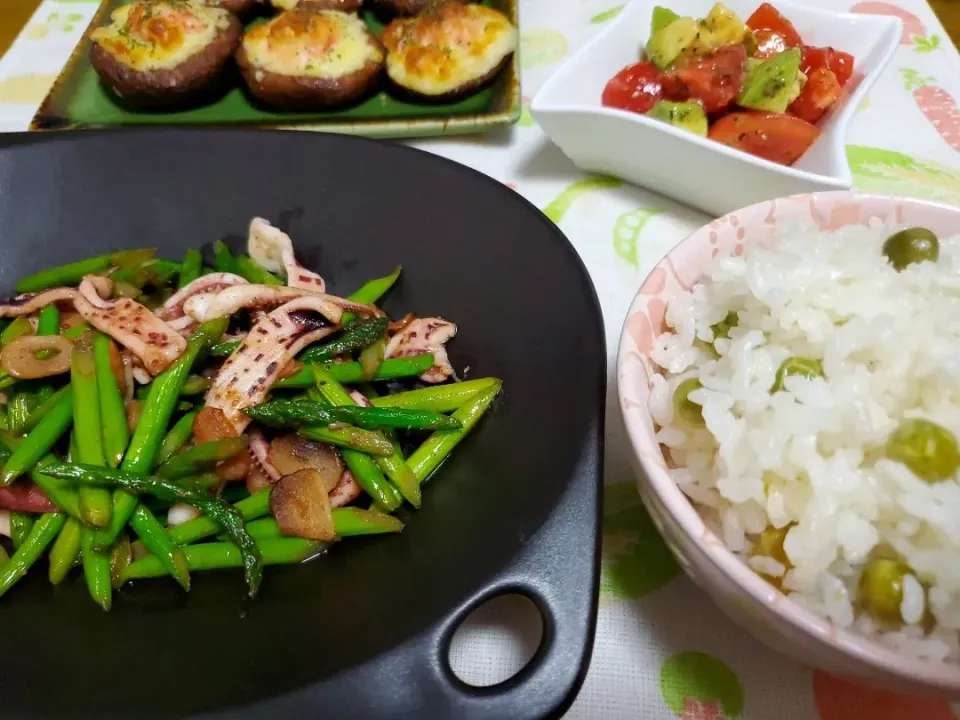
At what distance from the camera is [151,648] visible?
94 cm

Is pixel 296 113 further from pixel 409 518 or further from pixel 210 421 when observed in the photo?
pixel 409 518

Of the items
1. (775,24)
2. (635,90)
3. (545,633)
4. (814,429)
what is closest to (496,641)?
(545,633)

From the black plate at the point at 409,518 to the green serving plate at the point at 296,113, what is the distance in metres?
0.34

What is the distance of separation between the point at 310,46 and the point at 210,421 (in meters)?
1.19

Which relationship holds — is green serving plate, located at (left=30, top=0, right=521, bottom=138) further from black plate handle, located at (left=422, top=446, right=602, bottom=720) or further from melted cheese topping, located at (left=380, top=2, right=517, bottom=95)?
black plate handle, located at (left=422, top=446, right=602, bottom=720)

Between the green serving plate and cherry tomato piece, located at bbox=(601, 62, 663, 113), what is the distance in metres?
0.23

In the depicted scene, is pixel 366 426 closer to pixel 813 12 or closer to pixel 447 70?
pixel 447 70

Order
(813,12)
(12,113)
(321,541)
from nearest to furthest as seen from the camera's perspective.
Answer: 1. (321,541)
2. (813,12)
3. (12,113)

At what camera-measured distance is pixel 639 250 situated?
1.56 meters

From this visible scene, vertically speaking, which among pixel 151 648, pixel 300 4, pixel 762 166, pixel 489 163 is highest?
pixel 300 4

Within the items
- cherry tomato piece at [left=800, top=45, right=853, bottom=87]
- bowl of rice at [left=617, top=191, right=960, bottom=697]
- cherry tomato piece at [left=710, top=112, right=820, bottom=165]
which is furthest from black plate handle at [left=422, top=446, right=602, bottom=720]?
cherry tomato piece at [left=800, top=45, right=853, bottom=87]

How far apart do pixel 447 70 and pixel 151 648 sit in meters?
1.46

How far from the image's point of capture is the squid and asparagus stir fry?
1.04 m

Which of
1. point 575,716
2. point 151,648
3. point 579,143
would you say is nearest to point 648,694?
point 575,716
